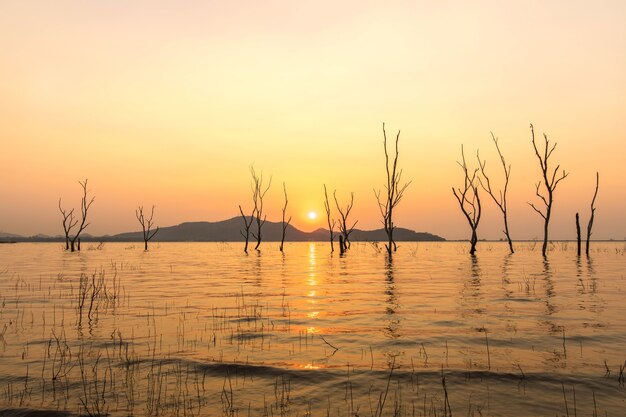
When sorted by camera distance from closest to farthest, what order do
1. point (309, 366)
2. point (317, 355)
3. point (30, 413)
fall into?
point (30, 413)
point (309, 366)
point (317, 355)

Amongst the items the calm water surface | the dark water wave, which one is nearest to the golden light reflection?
the calm water surface

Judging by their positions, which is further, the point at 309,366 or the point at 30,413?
the point at 309,366

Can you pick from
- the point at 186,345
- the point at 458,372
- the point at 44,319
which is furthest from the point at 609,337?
the point at 44,319

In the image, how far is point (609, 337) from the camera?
822cm

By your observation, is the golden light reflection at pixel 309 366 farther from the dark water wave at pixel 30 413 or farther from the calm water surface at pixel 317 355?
the dark water wave at pixel 30 413

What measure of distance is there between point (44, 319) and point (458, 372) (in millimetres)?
8866

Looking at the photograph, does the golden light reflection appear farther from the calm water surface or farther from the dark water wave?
the dark water wave

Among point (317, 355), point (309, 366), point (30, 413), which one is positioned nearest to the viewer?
point (30, 413)

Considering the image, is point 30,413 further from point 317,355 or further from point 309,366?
point 317,355

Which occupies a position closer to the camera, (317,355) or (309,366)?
(309,366)

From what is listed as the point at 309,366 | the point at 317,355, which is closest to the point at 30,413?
the point at 309,366

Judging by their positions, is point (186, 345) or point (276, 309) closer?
point (186, 345)

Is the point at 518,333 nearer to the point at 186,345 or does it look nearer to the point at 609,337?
the point at 609,337

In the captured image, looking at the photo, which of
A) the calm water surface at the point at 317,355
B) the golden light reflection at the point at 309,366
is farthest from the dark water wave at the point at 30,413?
the golden light reflection at the point at 309,366
